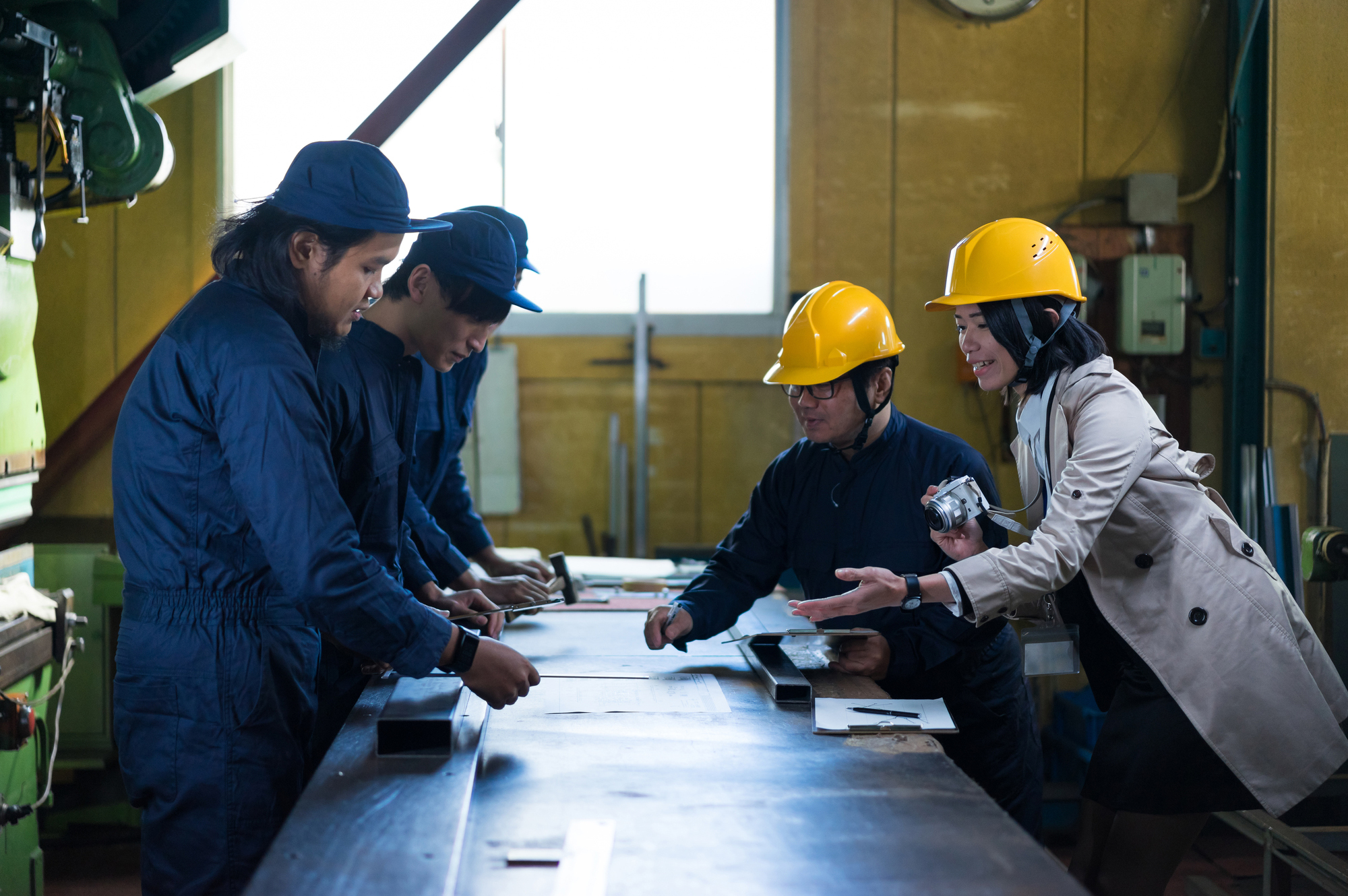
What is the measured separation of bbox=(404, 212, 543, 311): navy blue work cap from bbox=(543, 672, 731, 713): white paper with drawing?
70 cm

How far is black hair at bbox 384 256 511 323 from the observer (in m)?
1.95

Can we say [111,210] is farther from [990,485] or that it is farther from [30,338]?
[990,485]

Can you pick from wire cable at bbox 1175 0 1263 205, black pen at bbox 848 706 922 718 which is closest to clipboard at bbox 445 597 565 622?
black pen at bbox 848 706 922 718

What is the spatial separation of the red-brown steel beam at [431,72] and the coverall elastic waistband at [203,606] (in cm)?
192

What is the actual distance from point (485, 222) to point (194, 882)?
1.20 metres

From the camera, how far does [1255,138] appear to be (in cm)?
367

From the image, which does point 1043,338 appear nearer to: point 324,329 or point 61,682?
point 324,329

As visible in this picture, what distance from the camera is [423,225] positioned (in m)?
1.65

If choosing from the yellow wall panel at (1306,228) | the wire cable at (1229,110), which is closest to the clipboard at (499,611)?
the yellow wall panel at (1306,228)

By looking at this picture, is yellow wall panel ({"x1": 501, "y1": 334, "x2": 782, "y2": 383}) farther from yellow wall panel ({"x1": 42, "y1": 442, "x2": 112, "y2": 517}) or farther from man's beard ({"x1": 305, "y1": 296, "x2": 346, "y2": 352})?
man's beard ({"x1": 305, "y1": 296, "x2": 346, "y2": 352})

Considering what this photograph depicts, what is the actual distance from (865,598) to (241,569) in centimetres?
97

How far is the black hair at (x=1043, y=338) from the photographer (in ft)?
5.97

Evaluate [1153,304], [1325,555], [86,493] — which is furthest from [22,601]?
[1153,304]

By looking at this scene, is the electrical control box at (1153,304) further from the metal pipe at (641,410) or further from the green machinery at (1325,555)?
the metal pipe at (641,410)
